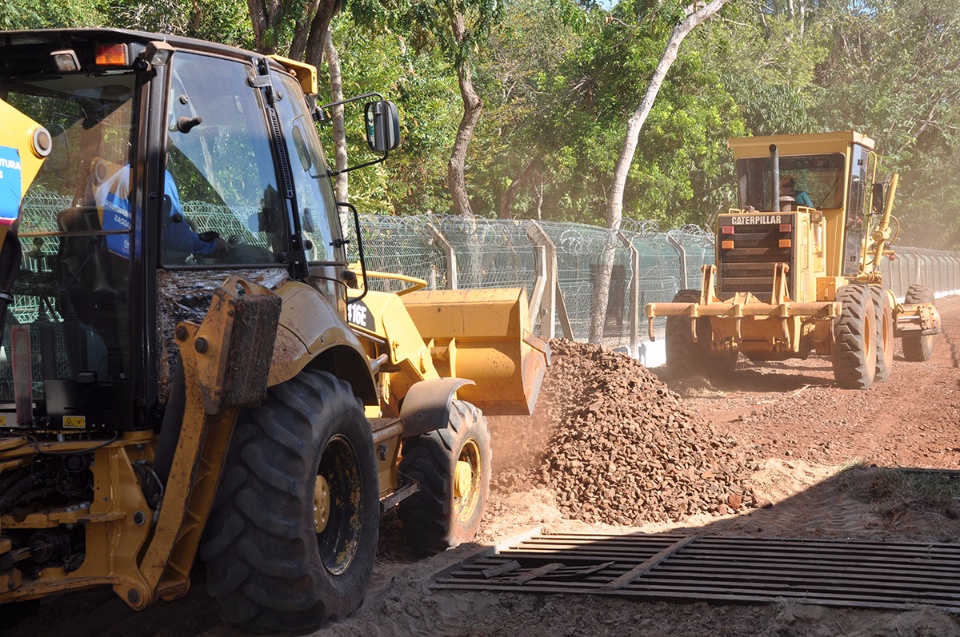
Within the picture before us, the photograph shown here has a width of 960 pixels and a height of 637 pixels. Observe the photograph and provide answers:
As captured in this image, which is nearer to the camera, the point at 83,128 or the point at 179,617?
→ the point at 83,128

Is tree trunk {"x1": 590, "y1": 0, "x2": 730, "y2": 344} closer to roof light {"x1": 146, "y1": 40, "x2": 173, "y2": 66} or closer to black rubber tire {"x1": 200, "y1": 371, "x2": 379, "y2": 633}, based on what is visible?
black rubber tire {"x1": 200, "y1": 371, "x2": 379, "y2": 633}

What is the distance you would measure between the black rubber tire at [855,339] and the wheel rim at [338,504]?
10399 mm

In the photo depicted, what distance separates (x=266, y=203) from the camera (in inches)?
194

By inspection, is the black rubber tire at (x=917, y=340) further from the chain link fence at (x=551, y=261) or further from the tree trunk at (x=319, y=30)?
the tree trunk at (x=319, y=30)

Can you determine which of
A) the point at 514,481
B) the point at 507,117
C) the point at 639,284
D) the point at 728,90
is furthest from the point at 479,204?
the point at 514,481

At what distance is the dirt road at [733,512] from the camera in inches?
196

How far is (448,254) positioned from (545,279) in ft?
8.59

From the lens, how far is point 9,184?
358 centimetres

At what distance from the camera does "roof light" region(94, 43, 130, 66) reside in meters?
4.17

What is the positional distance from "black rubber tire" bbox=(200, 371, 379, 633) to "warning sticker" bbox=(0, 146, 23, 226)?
1216 mm

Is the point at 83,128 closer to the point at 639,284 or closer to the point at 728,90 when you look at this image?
the point at 639,284

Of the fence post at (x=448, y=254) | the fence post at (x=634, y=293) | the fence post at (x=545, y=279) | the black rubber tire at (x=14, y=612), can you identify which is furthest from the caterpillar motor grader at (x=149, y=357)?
the fence post at (x=634, y=293)

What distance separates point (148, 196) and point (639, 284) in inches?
560

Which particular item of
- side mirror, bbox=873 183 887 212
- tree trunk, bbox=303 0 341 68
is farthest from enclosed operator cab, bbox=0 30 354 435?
side mirror, bbox=873 183 887 212
